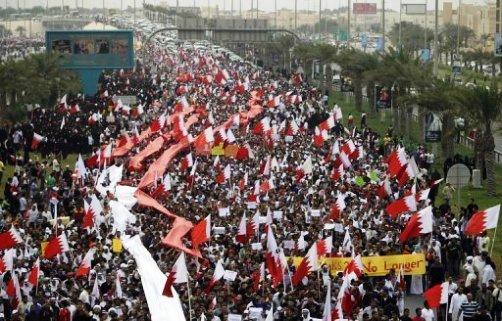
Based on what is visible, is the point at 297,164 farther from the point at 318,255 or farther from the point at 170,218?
the point at 318,255

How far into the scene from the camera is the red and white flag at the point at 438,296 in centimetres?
2031

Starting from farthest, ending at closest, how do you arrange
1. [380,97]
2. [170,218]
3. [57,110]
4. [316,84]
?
[316,84] < [380,97] < [57,110] < [170,218]

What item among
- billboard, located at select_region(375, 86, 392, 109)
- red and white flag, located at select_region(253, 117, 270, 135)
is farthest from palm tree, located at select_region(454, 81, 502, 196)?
billboard, located at select_region(375, 86, 392, 109)

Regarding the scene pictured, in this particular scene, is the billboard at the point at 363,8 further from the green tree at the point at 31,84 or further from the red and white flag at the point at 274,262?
the red and white flag at the point at 274,262

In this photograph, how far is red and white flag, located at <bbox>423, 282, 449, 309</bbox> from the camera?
800 inches

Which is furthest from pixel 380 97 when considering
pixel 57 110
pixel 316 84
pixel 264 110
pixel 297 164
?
pixel 316 84

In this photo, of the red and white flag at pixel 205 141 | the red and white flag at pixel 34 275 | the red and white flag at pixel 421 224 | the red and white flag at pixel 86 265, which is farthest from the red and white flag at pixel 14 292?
the red and white flag at pixel 205 141

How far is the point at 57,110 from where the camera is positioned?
55906 mm

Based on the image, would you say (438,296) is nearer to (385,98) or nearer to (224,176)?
(224,176)

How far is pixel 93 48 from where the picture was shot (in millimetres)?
71625

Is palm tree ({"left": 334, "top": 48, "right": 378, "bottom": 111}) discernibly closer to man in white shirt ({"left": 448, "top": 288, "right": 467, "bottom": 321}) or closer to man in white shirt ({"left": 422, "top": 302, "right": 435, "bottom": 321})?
man in white shirt ({"left": 448, "top": 288, "right": 467, "bottom": 321})

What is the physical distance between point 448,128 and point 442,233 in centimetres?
1682

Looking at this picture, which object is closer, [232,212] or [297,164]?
[232,212]

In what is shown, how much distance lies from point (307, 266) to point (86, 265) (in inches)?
146
